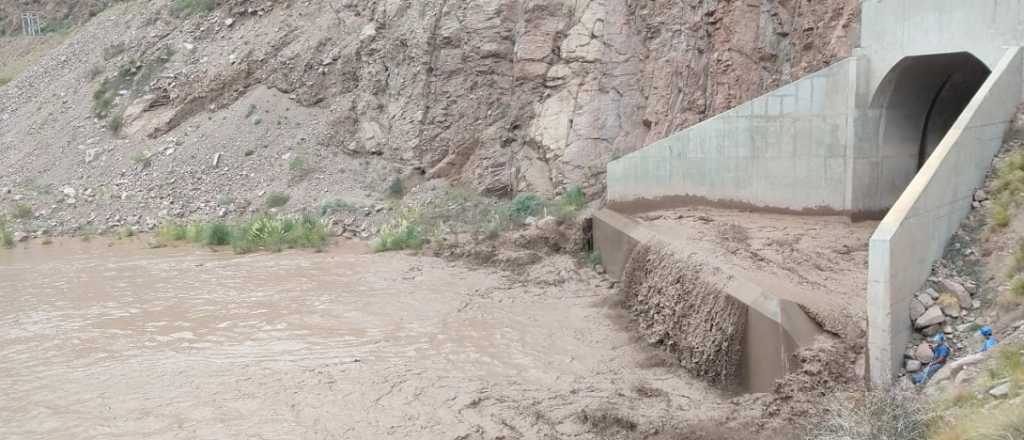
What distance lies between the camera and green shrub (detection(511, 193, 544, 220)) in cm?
1709

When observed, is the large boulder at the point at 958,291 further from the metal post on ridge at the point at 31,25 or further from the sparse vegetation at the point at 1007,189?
the metal post on ridge at the point at 31,25

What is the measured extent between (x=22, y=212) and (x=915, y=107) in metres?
20.7

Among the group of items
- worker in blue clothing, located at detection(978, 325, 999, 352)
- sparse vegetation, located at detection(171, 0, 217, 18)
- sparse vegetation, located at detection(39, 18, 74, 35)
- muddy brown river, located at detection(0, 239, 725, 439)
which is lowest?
muddy brown river, located at detection(0, 239, 725, 439)

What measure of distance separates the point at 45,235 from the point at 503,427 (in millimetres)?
17151

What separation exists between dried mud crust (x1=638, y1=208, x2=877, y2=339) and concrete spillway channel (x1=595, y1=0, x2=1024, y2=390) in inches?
3.0

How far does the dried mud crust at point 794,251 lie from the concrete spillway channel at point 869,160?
0.08m

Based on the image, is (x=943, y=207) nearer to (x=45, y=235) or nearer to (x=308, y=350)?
(x=308, y=350)

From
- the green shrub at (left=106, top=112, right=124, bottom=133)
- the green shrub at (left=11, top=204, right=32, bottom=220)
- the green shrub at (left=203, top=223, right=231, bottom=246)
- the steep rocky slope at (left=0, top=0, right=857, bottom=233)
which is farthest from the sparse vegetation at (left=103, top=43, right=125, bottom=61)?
the green shrub at (left=203, top=223, right=231, bottom=246)

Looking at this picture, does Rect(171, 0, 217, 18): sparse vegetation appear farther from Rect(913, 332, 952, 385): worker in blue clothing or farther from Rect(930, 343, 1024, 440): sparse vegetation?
Rect(930, 343, 1024, 440): sparse vegetation

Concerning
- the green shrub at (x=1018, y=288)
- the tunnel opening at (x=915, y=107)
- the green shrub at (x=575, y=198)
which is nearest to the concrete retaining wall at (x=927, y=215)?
the green shrub at (x=1018, y=288)

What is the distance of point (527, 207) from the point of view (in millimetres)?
17281

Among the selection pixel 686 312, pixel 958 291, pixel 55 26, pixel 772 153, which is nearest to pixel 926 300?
pixel 958 291

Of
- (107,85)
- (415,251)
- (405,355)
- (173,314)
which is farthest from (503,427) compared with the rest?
(107,85)

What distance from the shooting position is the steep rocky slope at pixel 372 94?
16500mm
